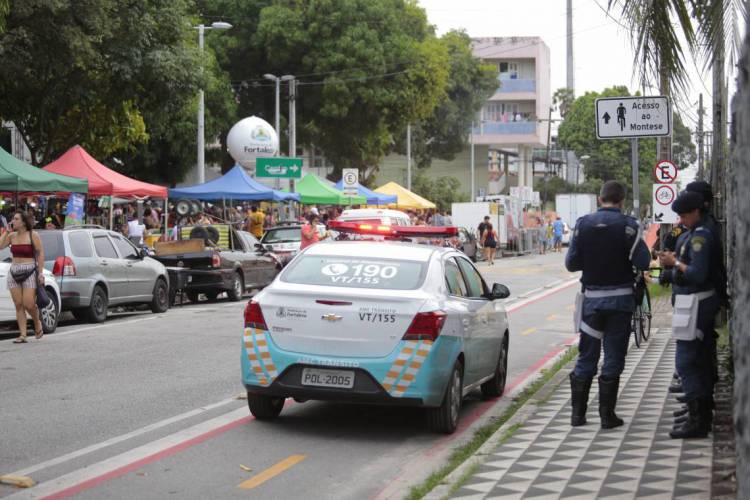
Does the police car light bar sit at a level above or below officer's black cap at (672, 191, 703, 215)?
below

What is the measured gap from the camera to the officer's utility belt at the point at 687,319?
7.93 m

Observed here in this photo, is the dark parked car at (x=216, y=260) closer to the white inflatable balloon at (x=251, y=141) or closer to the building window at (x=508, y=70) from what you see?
the white inflatable balloon at (x=251, y=141)

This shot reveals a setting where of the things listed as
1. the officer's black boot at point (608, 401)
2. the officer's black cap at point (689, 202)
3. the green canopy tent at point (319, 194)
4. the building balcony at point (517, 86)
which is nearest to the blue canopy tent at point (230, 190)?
Result: the green canopy tent at point (319, 194)

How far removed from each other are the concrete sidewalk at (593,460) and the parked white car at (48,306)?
9.17 m

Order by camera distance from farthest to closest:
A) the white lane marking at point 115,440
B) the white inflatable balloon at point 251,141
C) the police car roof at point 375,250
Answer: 1. the white inflatable balloon at point 251,141
2. the police car roof at point 375,250
3. the white lane marking at point 115,440

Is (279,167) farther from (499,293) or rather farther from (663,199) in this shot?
(499,293)

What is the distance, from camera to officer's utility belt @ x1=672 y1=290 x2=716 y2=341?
26.0 ft

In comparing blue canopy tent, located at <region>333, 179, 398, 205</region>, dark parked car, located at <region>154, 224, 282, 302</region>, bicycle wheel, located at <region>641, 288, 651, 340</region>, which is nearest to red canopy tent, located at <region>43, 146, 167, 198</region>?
dark parked car, located at <region>154, 224, 282, 302</region>

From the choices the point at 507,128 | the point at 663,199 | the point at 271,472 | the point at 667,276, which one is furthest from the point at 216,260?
the point at 507,128

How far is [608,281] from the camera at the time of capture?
28.2ft

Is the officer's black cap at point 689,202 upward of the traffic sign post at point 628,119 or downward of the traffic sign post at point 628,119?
downward

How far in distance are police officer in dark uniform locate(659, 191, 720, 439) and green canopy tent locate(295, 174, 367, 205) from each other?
31.6 meters

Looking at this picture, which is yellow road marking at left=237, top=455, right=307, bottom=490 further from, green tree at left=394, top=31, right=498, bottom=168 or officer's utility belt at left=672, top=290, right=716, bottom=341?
green tree at left=394, top=31, right=498, bottom=168

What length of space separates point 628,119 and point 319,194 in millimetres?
28438
